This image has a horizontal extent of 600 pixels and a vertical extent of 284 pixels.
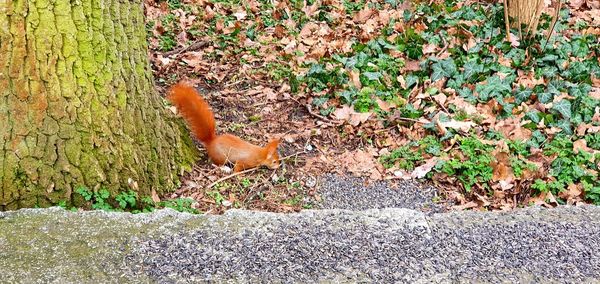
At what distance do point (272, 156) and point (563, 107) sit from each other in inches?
81.9

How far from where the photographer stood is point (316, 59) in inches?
217

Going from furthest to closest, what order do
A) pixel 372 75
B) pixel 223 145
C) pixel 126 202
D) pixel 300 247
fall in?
pixel 372 75 < pixel 223 145 < pixel 126 202 < pixel 300 247

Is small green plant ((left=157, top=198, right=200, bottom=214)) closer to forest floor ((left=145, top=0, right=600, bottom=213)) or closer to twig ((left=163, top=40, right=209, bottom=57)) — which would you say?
forest floor ((left=145, top=0, right=600, bottom=213))

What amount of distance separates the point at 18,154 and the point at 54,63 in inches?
17.4

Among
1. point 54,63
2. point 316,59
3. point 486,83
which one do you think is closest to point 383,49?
point 316,59

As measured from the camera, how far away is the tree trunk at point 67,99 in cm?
288

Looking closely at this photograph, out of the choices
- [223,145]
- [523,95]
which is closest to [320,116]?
[223,145]

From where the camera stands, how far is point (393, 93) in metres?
4.85

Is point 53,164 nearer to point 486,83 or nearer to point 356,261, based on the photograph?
point 356,261

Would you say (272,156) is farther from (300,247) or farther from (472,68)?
(472,68)

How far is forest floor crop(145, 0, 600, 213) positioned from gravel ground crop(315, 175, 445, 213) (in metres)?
0.07

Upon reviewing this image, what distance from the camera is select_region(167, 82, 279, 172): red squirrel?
394 cm

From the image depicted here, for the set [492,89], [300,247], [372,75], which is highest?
[300,247]

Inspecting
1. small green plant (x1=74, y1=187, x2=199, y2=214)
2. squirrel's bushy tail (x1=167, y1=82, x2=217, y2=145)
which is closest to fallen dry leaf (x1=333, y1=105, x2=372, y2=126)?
squirrel's bushy tail (x1=167, y1=82, x2=217, y2=145)
